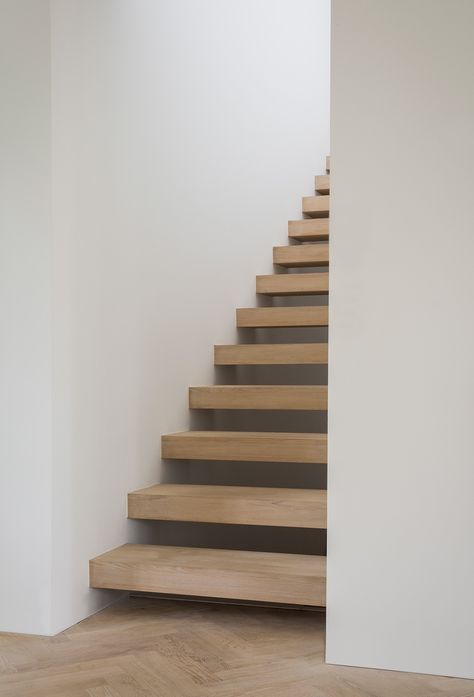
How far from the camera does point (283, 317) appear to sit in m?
4.72

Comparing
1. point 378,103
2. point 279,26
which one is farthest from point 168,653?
point 279,26

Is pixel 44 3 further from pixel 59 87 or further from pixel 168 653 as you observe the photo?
pixel 168 653

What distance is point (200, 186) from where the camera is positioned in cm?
449

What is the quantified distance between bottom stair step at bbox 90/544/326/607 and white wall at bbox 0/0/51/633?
1.04 ft

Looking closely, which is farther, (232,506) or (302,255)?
(302,255)

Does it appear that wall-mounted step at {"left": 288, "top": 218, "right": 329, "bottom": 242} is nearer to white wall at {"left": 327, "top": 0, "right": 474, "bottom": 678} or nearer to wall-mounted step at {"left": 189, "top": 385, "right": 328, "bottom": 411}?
wall-mounted step at {"left": 189, "top": 385, "right": 328, "bottom": 411}

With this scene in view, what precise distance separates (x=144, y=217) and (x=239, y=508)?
1405 millimetres

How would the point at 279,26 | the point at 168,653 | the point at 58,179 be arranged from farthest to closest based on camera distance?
the point at 279,26 → the point at 58,179 → the point at 168,653

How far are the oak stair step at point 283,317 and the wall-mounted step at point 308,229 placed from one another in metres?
0.88

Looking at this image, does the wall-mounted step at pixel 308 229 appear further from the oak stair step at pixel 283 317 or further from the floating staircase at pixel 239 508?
the floating staircase at pixel 239 508

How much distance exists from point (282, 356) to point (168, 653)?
1.96 m

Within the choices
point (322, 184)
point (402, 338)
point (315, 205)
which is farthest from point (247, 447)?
point (322, 184)

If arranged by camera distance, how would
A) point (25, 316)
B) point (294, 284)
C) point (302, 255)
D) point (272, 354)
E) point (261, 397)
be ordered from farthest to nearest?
1. point (302, 255)
2. point (294, 284)
3. point (272, 354)
4. point (261, 397)
5. point (25, 316)

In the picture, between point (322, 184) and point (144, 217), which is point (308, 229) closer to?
point (322, 184)
